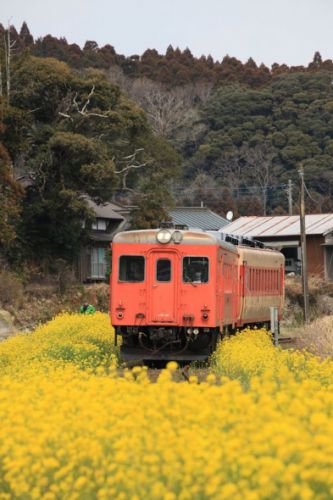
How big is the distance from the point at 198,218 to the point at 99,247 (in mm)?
11773

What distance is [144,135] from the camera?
37594 millimetres

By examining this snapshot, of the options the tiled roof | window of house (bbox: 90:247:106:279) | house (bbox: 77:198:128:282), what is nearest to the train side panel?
house (bbox: 77:198:128:282)

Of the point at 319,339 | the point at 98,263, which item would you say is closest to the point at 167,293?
the point at 319,339

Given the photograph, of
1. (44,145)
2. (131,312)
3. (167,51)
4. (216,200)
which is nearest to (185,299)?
(131,312)

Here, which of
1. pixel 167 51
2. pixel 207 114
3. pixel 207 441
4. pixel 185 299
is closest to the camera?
pixel 207 441

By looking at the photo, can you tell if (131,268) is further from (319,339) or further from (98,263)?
(98,263)

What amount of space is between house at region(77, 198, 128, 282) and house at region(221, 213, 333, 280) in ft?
18.6

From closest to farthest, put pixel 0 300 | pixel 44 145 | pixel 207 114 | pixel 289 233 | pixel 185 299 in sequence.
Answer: pixel 185 299 → pixel 0 300 → pixel 44 145 → pixel 289 233 → pixel 207 114

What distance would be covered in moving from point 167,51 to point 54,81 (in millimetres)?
54956

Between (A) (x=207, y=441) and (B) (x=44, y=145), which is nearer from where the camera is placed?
(A) (x=207, y=441)

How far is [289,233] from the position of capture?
4300cm

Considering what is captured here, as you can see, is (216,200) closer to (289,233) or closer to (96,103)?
(289,233)

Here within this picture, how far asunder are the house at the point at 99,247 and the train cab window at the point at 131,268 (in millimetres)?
24001

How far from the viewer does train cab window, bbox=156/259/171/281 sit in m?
15.6
